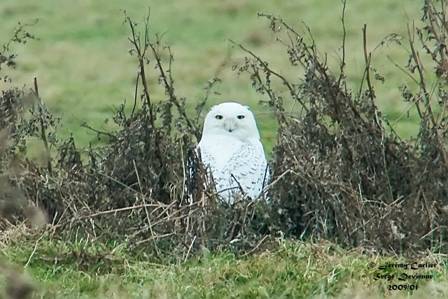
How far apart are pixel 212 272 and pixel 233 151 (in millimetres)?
1462

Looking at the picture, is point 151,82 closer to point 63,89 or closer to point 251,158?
point 63,89

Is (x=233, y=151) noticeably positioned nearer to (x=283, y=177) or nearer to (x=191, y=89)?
(x=283, y=177)

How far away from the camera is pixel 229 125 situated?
304 inches

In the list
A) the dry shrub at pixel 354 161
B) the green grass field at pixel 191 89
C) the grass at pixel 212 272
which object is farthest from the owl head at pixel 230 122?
the grass at pixel 212 272

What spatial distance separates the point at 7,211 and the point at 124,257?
0.99m

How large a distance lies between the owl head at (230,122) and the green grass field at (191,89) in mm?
557

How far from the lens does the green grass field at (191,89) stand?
20.3ft

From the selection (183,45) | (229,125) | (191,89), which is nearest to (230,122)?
(229,125)

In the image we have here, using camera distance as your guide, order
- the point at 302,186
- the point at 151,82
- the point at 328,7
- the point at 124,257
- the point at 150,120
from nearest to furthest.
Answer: the point at 124,257 < the point at 302,186 < the point at 150,120 < the point at 151,82 < the point at 328,7

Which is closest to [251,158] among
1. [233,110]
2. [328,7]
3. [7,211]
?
[233,110]

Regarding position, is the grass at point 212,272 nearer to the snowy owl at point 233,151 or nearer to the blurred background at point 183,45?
the snowy owl at point 233,151

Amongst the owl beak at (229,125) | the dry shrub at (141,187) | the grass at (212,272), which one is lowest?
the grass at (212,272)

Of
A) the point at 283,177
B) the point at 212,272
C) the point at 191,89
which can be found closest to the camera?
the point at 212,272

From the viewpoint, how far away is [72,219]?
23.2 ft
